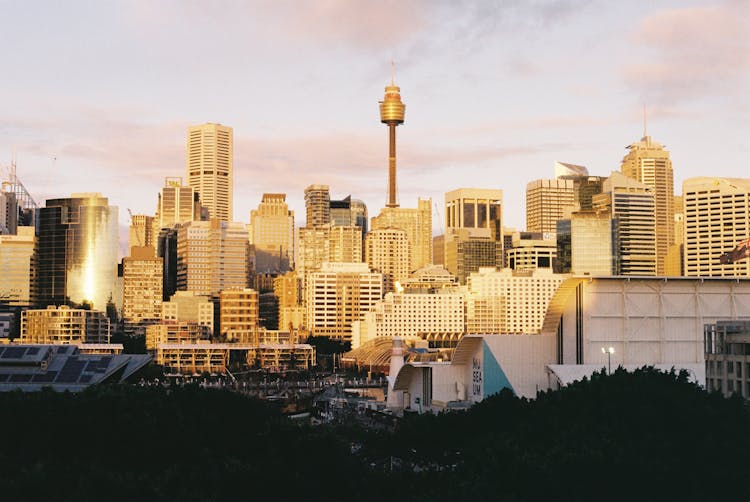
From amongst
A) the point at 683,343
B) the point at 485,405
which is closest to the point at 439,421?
the point at 485,405

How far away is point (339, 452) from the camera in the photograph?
191 ft

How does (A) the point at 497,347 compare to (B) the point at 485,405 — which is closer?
(B) the point at 485,405

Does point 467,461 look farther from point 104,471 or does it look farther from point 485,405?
point 485,405

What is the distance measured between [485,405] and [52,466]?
3743 centimetres

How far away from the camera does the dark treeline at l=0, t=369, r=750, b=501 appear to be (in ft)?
167

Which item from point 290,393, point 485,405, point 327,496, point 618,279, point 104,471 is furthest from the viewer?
point 290,393

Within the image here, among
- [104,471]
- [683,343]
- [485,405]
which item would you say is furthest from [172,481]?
[683,343]

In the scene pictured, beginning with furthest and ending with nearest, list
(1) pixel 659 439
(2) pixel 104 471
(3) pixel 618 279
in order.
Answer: (3) pixel 618 279 < (1) pixel 659 439 < (2) pixel 104 471

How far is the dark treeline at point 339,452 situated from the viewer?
5078 cm

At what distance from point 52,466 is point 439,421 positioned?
36.6 metres

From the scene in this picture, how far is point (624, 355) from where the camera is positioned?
101875 mm

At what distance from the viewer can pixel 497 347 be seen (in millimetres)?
104062

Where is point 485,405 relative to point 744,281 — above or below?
below

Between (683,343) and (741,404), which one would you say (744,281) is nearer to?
(683,343)
